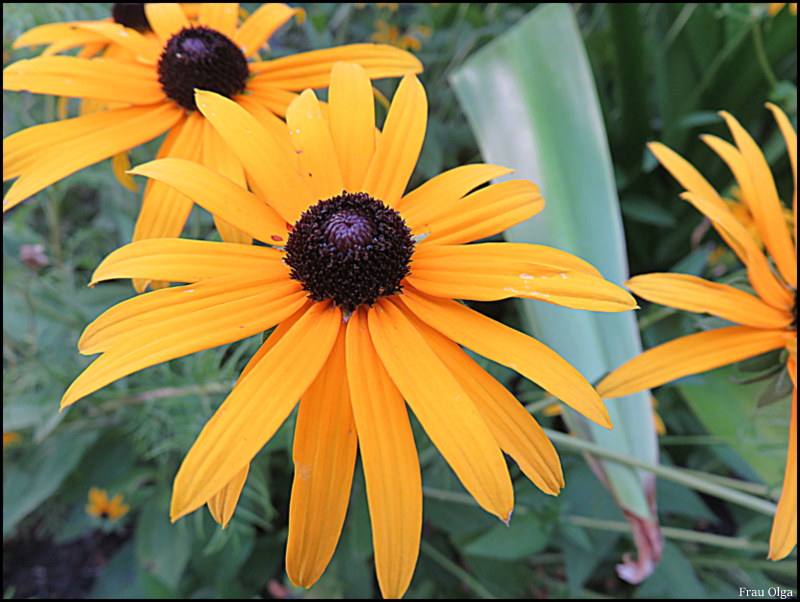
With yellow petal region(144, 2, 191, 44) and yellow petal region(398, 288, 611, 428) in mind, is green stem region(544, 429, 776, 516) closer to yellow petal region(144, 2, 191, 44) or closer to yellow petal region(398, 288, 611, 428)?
yellow petal region(398, 288, 611, 428)

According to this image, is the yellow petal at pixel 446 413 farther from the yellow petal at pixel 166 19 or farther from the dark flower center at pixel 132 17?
the dark flower center at pixel 132 17

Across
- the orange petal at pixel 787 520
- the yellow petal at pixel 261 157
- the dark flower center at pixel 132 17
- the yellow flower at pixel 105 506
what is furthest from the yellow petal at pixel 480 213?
the yellow flower at pixel 105 506

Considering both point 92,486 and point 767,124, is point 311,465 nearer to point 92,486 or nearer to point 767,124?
point 92,486

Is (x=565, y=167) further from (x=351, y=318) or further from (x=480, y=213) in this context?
(x=351, y=318)

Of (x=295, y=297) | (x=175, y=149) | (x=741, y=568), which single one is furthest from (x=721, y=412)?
(x=175, y=149)

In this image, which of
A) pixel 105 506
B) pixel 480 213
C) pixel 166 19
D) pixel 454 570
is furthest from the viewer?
pixel 105 506

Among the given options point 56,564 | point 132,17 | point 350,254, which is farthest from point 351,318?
point 56,564

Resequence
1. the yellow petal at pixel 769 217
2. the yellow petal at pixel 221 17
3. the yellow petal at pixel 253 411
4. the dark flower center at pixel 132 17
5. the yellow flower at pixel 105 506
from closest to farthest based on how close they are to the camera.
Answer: the yellow petal at pixel 253 411 < the yellow petal at pixel 769 217 < the yellow petal at pixel 221 17 < the dark flower center at pixel 132 17 < the yellow flower at pixel 105 506
